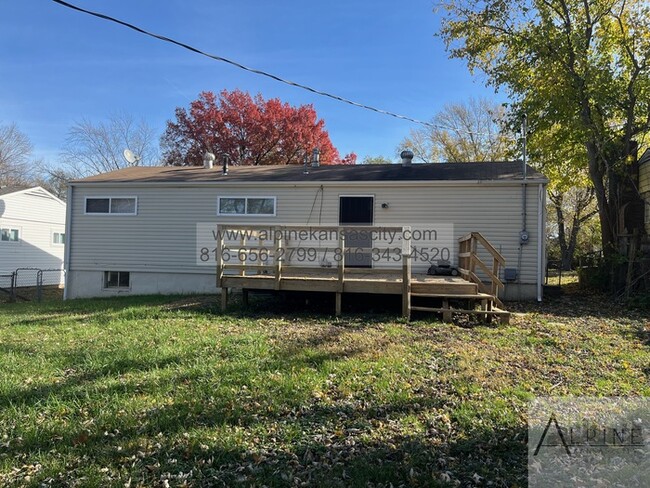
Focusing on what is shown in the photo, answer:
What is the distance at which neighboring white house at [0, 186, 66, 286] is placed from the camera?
57.1 feet

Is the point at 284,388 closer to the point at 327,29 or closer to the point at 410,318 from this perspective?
the point at 410,318

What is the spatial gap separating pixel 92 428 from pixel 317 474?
5.82 feet

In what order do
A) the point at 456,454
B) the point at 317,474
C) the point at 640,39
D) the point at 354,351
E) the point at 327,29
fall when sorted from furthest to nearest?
the point at 327,29 → the point at 640,39 → the point at 354,351 → the point at 456,454 → the point at 317,474

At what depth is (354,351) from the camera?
5105mm

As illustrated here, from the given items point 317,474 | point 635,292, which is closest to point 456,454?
point 317,474

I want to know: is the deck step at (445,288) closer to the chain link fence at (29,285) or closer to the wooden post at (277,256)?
the wooden post at (277,256)

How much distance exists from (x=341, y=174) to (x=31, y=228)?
1512cm

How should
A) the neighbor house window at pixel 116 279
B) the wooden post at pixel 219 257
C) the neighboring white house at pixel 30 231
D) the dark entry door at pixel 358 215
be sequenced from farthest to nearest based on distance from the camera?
1. the neighboring white house at pixel 30 231
2. the neighbor house window at pixel 116 279
3. the dark entry door at pixel 358 215
4. the wooden post at pixel 219 257

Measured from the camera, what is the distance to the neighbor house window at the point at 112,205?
39.5 feet

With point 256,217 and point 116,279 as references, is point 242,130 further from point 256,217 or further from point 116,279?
point 256,217

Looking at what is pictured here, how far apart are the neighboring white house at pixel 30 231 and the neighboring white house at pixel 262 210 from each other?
7.65 m

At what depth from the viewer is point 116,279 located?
12.4 m

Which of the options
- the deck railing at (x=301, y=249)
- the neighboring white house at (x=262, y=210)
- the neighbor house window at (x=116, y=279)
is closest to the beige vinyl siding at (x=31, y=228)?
the neighboring white house at (x=262, y=210)

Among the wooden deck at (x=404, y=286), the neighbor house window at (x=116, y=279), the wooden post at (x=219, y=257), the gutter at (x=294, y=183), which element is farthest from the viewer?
the neighbor house window at (x=116, y=279)
